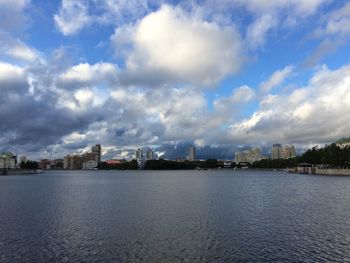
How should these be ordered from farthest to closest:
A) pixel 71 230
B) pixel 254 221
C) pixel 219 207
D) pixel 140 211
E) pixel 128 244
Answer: pixel 219 207
pixel 140 211
pixel 254 221
pixel 71 230
pixel 128 244

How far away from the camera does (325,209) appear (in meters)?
53.1

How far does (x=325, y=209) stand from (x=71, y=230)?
33479 mm

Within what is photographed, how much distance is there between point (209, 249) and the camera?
29.3m

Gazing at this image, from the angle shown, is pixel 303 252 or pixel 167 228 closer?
pixel 303 252

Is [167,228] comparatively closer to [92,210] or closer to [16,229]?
[16,229]

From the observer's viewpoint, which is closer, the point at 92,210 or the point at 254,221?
the point at 254,221

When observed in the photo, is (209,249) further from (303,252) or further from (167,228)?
(167,228)

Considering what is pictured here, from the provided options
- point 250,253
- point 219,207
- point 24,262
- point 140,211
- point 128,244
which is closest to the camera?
point 24,262

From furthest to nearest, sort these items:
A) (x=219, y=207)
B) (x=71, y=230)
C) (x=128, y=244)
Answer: (x=219, y=207) < (x=71, y=230) < (x=128, y=244)

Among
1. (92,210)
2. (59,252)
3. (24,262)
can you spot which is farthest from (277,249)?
(92,210)

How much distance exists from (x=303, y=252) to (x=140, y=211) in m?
26.0

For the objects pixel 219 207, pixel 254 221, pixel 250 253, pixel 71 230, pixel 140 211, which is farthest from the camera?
pixel 219 207

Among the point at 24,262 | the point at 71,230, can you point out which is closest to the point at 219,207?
the point at 71,230

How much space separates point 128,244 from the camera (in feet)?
102
